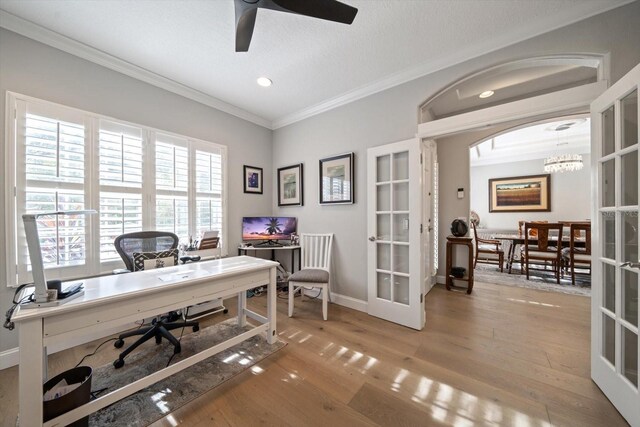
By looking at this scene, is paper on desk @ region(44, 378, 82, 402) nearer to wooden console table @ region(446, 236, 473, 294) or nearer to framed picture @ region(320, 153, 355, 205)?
framed picture @ region(320, 153, 355, 205)

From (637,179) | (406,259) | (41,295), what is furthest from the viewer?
(406,259)

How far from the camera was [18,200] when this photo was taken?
6.13 ft

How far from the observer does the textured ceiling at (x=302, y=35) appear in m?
1.73

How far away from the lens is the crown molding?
1849mm

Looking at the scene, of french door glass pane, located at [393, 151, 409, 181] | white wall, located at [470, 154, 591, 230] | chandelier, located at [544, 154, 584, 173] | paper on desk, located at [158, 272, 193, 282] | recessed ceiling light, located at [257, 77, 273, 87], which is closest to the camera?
paper on desk, located at [158, 272, 193, 282]

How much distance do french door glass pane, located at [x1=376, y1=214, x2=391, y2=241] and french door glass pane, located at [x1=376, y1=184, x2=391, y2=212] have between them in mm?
89

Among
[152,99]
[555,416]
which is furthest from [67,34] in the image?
[555,416]

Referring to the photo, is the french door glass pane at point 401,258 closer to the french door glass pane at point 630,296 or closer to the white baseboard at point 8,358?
the french door glass pane at point 630,296

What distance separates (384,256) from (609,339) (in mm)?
1711

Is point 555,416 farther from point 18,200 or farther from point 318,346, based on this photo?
point 18,200

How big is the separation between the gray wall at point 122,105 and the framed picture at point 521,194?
6360mm

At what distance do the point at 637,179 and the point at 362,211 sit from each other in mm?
2079

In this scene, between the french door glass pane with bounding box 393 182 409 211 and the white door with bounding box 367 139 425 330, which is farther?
the french door glass pane with bounding box 393 182 409 211

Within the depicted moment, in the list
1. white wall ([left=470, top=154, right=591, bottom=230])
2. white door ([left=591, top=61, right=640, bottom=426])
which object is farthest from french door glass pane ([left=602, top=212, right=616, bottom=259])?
white wall ([left=470, top=154, right=591, bottom=230])
